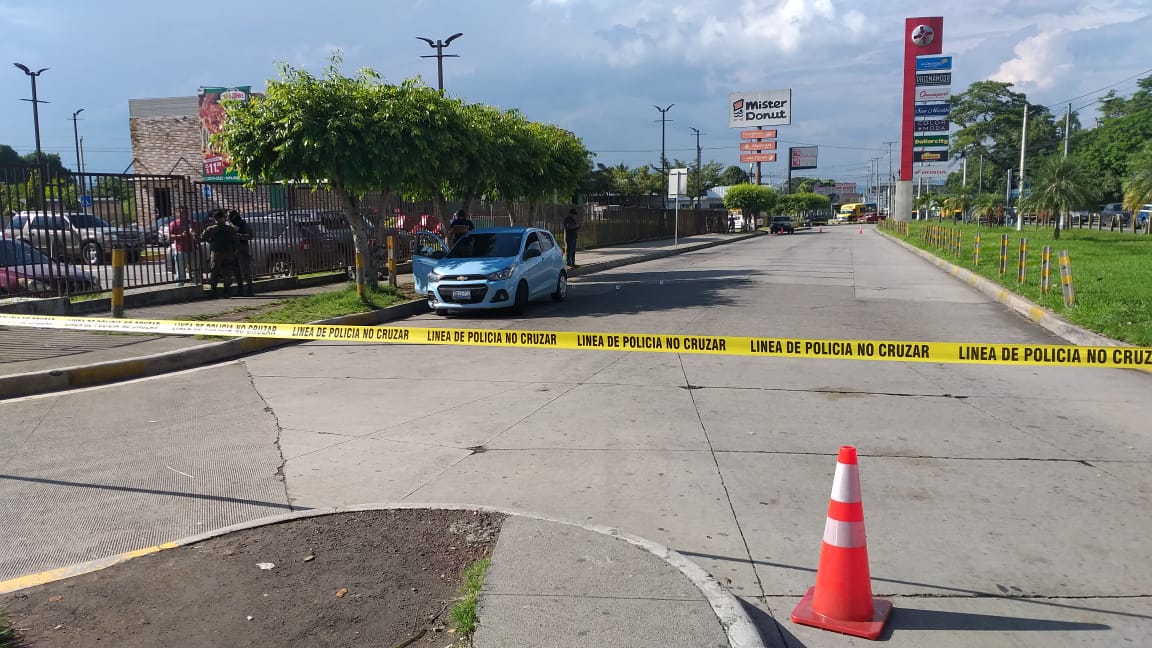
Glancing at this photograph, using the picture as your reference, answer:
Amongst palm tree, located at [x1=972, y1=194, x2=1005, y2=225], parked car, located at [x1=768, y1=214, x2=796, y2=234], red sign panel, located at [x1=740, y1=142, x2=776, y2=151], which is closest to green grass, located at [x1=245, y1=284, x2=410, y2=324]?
parked car, located at [x1=768, y1=214, x2=796, y2=234]

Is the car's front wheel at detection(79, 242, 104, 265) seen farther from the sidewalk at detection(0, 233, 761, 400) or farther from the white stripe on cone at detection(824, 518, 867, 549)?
the white stripe on cone at detection(824, 518, 867, 549)

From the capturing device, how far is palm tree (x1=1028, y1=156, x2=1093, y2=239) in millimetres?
36688

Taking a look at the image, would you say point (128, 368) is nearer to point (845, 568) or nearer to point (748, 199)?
point (845, 568)

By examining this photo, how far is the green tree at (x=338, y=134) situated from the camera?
1505 cm

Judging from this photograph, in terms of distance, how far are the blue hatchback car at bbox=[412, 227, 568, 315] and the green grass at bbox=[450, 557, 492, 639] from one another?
10240mm

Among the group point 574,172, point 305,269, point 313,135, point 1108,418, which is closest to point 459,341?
point 1108,418

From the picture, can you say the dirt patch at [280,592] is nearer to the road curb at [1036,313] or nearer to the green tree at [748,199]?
the road curb at [1036,313]

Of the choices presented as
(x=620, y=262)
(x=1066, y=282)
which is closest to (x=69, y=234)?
(x=1066, y=282)

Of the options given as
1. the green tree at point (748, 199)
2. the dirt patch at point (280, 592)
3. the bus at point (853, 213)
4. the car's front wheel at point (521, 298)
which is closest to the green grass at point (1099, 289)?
the car's front wheel at point (521, 298)

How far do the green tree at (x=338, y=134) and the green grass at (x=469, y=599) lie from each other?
38.3 ft

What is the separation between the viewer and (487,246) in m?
15.5

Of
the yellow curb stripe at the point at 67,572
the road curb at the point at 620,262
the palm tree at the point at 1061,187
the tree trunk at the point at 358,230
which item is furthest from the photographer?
the palm tree at the point at 1061,187

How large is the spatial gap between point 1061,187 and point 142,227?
35989mm

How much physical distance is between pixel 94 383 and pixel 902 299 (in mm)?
→ 14378
